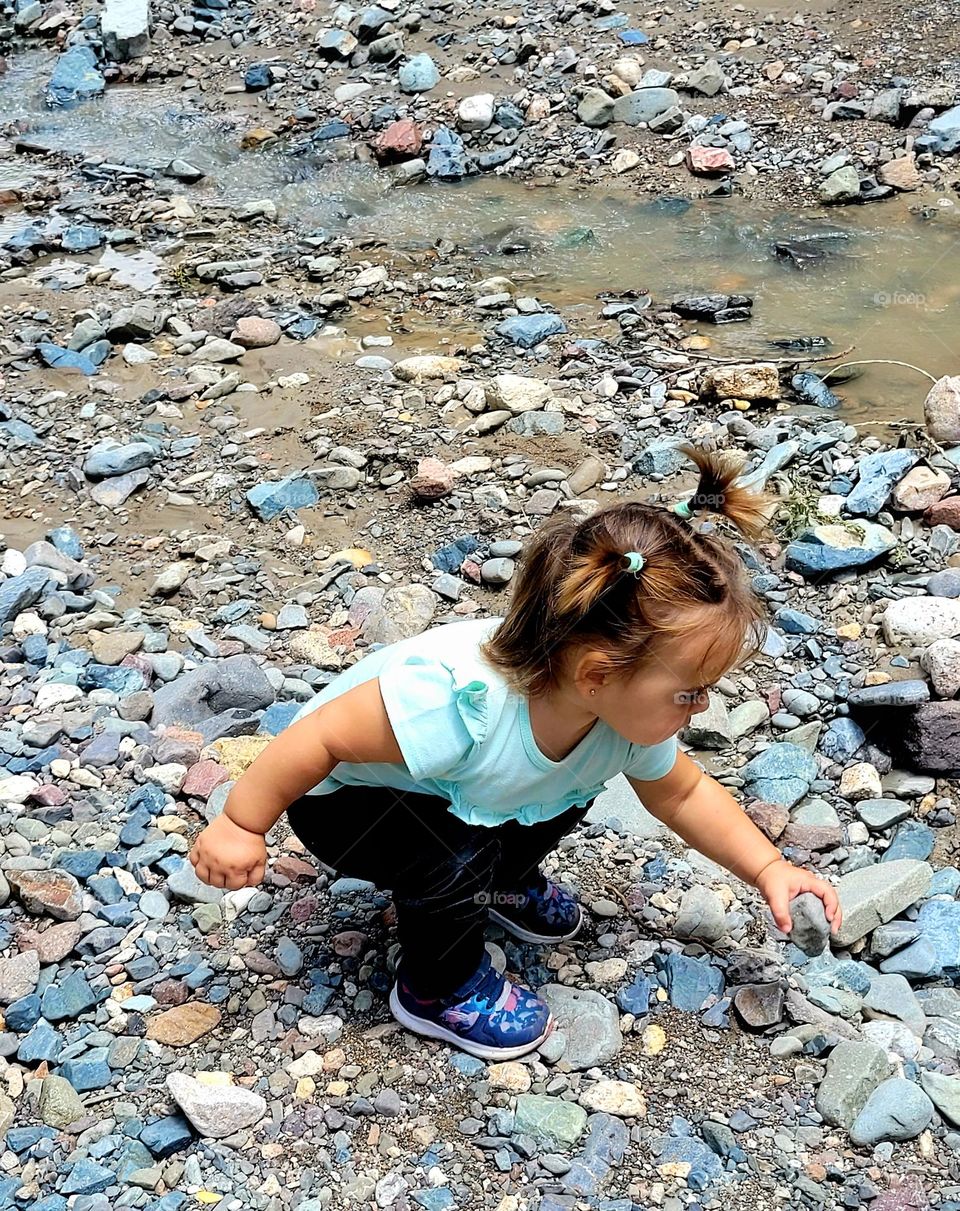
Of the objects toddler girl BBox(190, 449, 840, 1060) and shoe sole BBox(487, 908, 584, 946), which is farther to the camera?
shoe sole BBox(487, 908, 584, 946)

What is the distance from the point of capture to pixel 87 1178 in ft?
5.88

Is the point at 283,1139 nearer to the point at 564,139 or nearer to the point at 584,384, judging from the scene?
the point at 584,384

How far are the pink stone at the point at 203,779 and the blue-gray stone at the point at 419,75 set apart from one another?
6.31 m

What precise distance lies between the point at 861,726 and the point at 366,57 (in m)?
7.06

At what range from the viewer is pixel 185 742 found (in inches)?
108

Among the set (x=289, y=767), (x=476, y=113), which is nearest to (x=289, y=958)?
(x=289, y=767)

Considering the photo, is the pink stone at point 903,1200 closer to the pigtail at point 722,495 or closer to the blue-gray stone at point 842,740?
the pigtail at point 722,495

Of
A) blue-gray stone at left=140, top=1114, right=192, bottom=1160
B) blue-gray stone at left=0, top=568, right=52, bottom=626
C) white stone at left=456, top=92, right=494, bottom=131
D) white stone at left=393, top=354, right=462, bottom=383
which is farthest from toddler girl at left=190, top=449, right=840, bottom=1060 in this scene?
white stone at left=456, top=92, right=494, bottom=131

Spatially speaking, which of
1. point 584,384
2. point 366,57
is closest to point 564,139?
point 366,57

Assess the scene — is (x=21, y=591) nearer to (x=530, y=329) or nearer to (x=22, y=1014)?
(x=22, y=1014)

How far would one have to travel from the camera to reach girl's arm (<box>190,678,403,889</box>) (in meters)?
1.76

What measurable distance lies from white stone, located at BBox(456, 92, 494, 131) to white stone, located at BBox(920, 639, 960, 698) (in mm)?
5470

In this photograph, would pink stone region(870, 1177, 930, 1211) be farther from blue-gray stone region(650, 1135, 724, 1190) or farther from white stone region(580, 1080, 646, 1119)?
white stone region(580, 1080, 646, 1119)

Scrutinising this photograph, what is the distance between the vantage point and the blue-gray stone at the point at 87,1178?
1785mm
